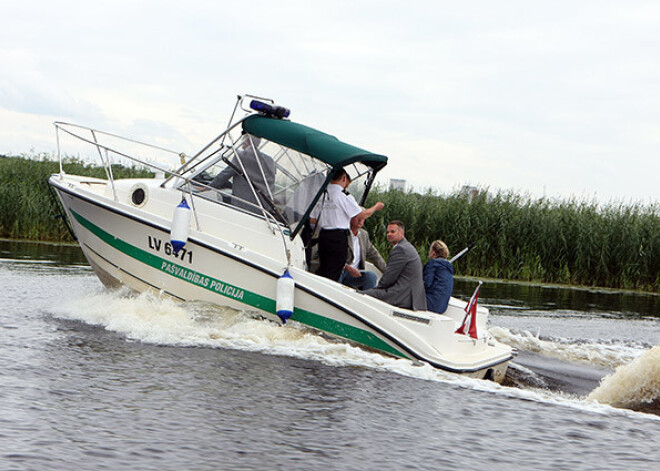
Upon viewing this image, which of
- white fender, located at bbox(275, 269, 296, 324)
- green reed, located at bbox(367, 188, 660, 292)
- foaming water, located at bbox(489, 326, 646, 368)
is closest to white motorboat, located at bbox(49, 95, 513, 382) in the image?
white fender, located at bbox(275, 269, 296, 324)

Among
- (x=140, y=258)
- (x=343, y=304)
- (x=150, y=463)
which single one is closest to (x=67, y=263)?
(x=140, y=258)

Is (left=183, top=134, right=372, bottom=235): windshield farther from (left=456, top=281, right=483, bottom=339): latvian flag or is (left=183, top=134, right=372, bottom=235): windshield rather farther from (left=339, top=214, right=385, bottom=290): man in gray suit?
(left=456, top=281, right=483, bottom=339): latvian flag

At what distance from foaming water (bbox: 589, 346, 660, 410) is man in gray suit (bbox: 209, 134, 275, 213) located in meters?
3.81

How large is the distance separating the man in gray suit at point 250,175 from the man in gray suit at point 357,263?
0.96m

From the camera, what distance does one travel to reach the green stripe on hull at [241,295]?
777 cm

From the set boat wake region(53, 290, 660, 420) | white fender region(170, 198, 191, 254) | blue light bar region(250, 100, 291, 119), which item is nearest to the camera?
boat wake region(53, 290, 660, 420)

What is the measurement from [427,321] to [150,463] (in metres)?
3.80

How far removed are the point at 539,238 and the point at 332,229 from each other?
1119 cm

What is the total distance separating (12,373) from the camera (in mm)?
6066

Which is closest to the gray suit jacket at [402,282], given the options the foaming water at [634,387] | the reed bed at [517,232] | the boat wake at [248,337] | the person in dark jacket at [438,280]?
the person in dark jacket at [438,280]

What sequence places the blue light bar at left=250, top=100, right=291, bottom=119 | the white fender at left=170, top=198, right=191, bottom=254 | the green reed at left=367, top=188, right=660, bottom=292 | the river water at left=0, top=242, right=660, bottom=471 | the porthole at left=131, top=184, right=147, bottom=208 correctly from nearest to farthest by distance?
the river water at left=0, top=242, right=660, bottom=471 < the white fender at left=170, top=198, right=191, bottom=254 < the blue light bar at left=250, top=100, right=291, bottom=119 < the porthole at left=131, top=184, right=147, bottom=208 < the green reed at left=367, top=188, right=660, bottom=292

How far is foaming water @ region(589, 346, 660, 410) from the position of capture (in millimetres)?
7422

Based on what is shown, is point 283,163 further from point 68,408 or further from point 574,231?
point 574,231

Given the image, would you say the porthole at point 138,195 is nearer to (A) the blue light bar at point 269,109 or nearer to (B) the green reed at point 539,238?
(A) the blue light bar at point 269,109
